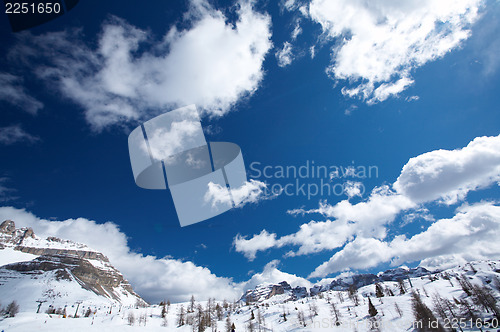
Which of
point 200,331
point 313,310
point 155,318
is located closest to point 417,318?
point 313,310

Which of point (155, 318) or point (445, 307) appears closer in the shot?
point (445, 307)

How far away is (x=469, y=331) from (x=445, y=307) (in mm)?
22432

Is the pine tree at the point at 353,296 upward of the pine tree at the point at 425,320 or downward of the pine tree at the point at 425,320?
upward

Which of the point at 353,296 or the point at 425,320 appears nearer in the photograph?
the point at 425,320

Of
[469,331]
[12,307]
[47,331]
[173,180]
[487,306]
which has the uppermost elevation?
[12,307]

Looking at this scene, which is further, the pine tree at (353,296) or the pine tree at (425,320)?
the pine tree at (353,296)

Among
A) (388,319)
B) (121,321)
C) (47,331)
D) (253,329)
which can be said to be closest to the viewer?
(47,331)

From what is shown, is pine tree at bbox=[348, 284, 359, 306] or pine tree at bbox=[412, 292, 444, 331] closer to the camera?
pine tree at bbox=[412, 292, 444, 331]

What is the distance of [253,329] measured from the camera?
7775 cm

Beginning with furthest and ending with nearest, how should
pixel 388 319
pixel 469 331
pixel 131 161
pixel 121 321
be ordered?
pixel 121 321, pixel 388 319, pixel 469 331, pixel 131 161

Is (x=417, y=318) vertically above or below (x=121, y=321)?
below

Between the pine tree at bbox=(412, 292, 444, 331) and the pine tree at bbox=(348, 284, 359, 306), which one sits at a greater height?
the pine tree at bbox=(348, 284, 359, 306)

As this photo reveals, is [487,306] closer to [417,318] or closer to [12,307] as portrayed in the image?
[417,318]

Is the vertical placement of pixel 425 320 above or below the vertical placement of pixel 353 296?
below
